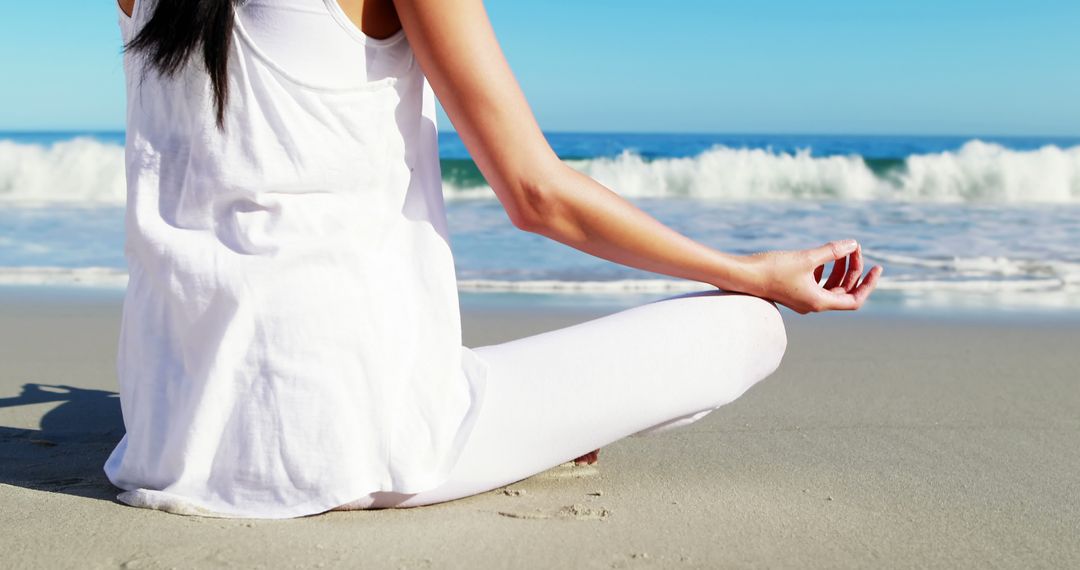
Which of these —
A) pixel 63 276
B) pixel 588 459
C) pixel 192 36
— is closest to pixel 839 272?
pixel 588 459

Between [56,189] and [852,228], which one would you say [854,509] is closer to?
[852,228]

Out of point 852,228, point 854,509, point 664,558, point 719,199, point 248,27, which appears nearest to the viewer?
point 248,27

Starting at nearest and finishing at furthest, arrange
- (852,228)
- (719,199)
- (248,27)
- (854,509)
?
(248,27) → (854,509) → (852,228) → (719,199)

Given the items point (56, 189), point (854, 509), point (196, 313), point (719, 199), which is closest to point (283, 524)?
point (196, 313)

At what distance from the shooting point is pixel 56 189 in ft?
54.4

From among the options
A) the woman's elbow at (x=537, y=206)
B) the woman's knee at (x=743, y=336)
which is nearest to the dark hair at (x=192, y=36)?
the woman's elbow at (x=537, y=206)

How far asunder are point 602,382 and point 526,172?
18.7 inches

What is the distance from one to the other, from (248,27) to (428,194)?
442mm

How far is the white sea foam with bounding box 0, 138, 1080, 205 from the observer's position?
672 inches

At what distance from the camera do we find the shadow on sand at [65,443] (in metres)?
2.35

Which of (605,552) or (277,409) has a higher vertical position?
(277,409)

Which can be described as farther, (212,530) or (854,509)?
(854,509)

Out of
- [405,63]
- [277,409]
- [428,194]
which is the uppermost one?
[405,63]

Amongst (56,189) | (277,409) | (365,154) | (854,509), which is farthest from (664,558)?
(56,189)
